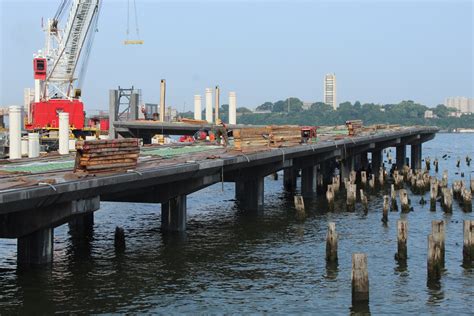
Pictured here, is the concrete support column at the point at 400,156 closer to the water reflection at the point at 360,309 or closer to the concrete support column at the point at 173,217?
the concrete support column at the point at 173,217

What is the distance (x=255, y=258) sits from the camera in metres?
33.6

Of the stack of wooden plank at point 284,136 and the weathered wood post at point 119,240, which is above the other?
the stack of wooden plank at point 284,136

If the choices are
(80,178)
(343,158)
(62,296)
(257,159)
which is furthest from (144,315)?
(343,158)

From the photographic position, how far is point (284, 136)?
5338 centimetres

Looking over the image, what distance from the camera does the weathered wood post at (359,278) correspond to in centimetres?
2447

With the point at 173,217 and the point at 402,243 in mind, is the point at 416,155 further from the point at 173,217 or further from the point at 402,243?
the point at 402,243

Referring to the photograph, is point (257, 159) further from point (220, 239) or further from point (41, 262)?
point (41, 262)

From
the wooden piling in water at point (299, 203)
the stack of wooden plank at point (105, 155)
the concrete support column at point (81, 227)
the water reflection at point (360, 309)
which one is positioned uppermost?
the stack of wooden plank at point (105, 155)

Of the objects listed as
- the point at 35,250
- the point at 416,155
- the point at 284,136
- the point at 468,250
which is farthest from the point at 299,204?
the point at 416,155

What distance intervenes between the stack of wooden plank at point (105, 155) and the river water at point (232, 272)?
4379 millimetres

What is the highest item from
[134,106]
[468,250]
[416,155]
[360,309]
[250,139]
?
[134,106]

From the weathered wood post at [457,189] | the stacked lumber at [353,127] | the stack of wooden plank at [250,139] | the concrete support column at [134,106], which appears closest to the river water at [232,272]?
the stack of wooden plank at [250,139]

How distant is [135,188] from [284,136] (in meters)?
24.9

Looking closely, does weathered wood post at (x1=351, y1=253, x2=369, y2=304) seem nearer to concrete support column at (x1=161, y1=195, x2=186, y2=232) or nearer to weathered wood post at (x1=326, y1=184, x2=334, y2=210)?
concrete support column at (x1=161, y1=195, x2=186, y2=232)
